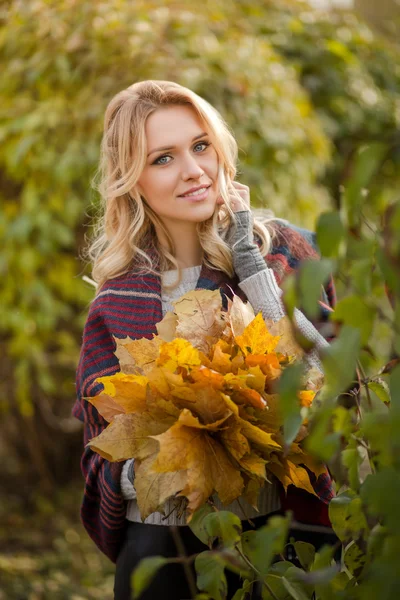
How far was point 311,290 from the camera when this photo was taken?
2.45 feet

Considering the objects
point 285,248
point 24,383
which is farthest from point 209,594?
point 24,383

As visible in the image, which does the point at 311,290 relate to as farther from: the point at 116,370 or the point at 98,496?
the point at 98,496

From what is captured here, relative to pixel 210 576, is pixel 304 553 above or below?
below

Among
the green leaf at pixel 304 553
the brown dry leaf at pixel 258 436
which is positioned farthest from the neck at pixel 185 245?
the green leaf at pixel 304 553

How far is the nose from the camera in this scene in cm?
177

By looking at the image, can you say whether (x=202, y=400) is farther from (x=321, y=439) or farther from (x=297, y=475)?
(x=321, y=439)

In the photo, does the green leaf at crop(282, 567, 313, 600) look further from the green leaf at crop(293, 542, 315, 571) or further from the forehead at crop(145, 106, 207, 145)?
the forehead at crop(145, 106, 207, 145)

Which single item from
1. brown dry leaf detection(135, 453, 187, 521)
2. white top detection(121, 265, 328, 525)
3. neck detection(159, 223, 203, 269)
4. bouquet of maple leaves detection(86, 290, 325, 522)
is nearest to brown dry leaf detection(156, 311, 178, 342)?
bouquet of maple leaves detection(86, 290, 325, 522)

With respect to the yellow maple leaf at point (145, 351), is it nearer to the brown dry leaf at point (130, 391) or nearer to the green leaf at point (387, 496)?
the brown dry leaf at point (130, 391)

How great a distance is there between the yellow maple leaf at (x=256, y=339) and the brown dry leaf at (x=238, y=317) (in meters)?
0.04

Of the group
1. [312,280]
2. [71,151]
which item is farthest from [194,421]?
[71,151]

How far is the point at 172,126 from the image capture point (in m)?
1.81

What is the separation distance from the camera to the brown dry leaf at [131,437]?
1.25 metres

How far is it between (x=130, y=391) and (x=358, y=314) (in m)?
0.57
